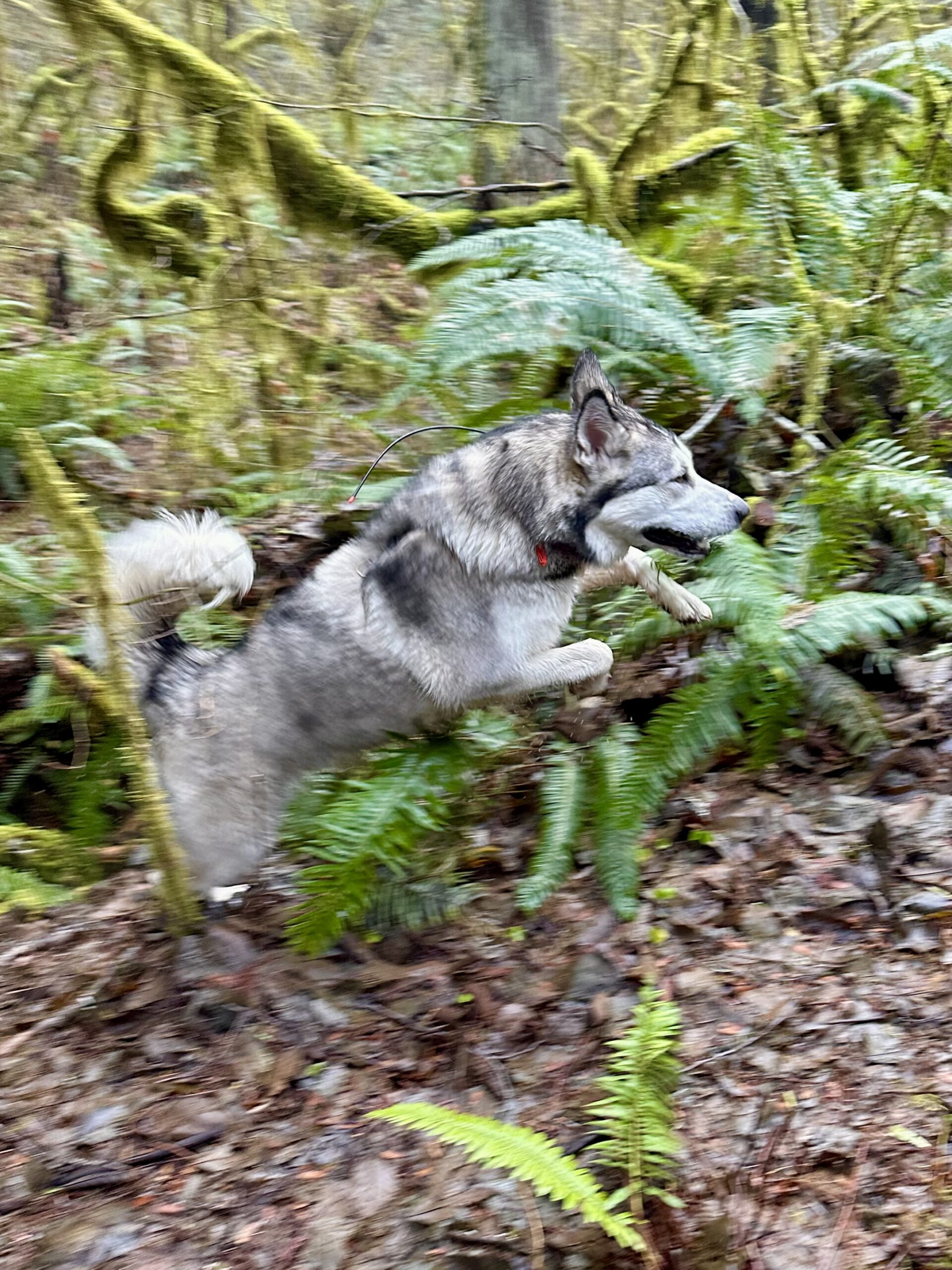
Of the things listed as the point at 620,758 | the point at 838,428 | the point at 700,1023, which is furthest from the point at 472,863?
the point at 838,428

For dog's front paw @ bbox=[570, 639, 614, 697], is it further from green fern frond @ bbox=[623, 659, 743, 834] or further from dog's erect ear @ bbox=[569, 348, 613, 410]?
dog's erect ear @ bbox=[569, 348, 613, 410]

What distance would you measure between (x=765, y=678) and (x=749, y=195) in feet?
9.86

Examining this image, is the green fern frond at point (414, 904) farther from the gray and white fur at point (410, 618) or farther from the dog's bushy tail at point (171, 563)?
the dog's bushy tail at point (171, 563)

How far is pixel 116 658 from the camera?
12.3 feet

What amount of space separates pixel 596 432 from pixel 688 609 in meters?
0.93

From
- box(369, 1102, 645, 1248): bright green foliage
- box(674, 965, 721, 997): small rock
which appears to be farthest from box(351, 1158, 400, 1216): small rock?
box(674, 965, 721, 997): small rock

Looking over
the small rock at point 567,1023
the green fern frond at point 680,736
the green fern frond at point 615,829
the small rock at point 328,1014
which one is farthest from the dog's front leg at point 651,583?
the small rock at point 328,1014

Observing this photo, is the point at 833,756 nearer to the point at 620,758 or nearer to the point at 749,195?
the point at 620,758

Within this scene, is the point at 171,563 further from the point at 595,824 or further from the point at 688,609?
the point at 688,609

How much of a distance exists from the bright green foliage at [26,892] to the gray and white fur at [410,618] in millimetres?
775

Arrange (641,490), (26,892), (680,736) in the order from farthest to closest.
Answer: (26,892) → (641,490) → (680,736)

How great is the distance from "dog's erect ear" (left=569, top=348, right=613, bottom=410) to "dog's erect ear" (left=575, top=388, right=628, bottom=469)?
1.1 inches

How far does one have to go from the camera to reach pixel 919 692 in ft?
14.6

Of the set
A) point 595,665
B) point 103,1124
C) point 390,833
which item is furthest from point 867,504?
point 103,1124
